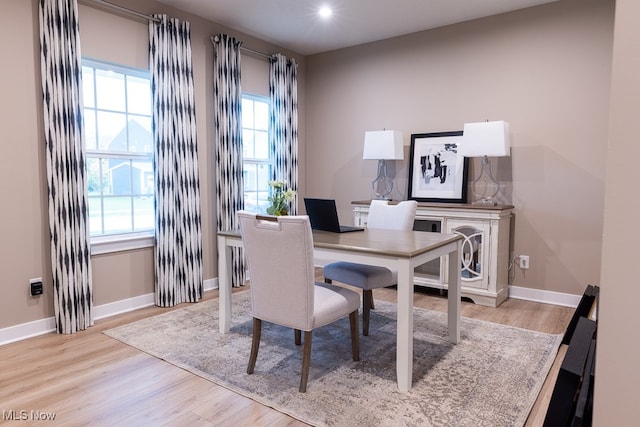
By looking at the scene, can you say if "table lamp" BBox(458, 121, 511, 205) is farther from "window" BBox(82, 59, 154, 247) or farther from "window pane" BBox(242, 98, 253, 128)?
"window" BBox(82, 59, 154, 247)

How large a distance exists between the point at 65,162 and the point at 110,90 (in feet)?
2.65

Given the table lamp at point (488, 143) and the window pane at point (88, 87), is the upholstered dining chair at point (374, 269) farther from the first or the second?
the window pane at point (88, 87)

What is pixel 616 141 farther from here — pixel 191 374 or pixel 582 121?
pixel 582 121

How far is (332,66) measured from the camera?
500 centimetres

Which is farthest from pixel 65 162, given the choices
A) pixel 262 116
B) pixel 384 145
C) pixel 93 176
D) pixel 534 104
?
pixel 534 104

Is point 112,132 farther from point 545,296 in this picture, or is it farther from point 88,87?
point 545,296

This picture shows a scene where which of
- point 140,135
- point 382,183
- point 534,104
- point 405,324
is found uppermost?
point 534,104

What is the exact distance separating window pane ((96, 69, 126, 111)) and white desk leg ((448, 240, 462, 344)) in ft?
9.63

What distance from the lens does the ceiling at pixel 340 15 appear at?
3566 mm

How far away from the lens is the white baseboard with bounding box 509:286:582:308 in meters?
3.59

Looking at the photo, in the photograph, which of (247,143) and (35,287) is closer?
(35,287)

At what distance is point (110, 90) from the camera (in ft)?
11.1

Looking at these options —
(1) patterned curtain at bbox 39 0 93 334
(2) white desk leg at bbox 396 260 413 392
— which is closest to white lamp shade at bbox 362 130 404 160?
(2) white desk leg at bbox 396 260 413 392

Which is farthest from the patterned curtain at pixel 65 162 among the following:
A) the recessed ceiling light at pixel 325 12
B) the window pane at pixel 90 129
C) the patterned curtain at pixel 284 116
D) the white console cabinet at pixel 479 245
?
the white console cabinet at pixel 479 245
